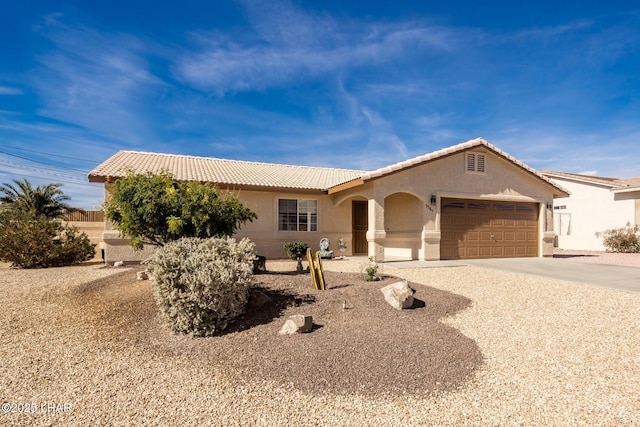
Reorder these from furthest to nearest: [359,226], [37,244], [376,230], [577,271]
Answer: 1. [359,226]
2. [376,230]
3. [37,244]
4. [577,271]

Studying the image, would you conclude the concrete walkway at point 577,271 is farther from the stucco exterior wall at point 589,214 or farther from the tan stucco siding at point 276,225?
the stucco exterior wall at point 589,214

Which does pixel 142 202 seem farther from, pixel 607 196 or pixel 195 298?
pixel 607 196

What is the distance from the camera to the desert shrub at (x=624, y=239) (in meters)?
20.0

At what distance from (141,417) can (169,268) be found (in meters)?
2.74

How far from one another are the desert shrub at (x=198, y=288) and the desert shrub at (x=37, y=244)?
10.00 metres

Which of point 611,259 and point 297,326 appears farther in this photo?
point 611,259

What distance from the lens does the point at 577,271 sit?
12344mm

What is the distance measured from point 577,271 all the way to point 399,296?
8.87 meters

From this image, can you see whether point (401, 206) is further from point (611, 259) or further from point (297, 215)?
point (611, 259)

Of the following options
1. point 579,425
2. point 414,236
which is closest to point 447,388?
point 579,425

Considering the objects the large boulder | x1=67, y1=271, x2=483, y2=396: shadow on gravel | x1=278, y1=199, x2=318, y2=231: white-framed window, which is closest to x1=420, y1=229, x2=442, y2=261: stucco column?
x1=278, y1=199, x2=318, y2=231: white-framed window

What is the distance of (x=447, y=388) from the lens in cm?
408

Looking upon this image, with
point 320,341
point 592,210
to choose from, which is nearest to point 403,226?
point 320,341

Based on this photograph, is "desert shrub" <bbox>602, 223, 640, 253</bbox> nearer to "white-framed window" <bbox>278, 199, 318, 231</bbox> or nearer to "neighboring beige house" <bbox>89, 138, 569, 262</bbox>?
"neighboring beige house" <bbox>89, 138, 569, 262</bbox>
